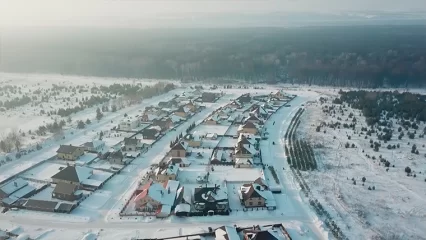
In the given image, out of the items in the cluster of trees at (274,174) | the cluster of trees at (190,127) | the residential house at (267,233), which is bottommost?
the cluster of trees at (274,174)

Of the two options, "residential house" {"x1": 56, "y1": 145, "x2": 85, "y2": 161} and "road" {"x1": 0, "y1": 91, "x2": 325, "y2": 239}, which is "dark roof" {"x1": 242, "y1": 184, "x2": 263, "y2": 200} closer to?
"road" {"x1": 0, "y1": 91, "x2": 325, "y2": 239}

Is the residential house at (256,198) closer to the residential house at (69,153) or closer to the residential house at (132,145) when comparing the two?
the residential house at (132,145)

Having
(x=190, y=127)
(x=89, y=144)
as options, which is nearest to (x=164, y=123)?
(x=190, y=127)

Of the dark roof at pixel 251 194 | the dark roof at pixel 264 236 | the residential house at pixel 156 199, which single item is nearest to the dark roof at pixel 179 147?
the residential house at pixel 156 199

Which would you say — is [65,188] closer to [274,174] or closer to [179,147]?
[179,147]

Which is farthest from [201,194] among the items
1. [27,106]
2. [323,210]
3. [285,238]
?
[27,106]

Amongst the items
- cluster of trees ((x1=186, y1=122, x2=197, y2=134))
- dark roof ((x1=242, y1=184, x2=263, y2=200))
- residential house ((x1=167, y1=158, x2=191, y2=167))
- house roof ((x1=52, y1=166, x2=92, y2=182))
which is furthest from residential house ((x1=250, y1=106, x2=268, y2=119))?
house roof ((x1=52, y1=166, x2=92, y2=182))

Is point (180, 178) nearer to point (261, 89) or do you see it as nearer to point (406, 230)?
point (406, 230)
